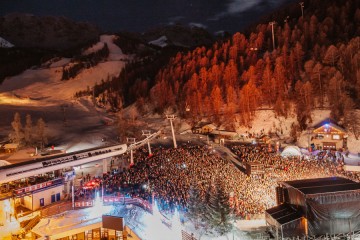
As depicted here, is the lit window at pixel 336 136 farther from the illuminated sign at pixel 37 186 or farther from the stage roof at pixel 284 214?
the illuminated sign at pixel 37 186

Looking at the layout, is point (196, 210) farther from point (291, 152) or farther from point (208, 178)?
point (291, 152)

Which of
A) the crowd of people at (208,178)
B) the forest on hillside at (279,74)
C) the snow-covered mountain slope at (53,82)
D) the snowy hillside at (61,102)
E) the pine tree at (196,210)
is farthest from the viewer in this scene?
the snow-covered mountain slope at (53,82)

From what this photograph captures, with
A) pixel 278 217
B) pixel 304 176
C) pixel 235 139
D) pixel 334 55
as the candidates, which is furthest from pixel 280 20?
pixel 278 217

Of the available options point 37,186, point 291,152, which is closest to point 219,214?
point 37,186

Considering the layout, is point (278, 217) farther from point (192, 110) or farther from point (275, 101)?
point (192, 110)

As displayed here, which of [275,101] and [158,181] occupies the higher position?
[275,101]

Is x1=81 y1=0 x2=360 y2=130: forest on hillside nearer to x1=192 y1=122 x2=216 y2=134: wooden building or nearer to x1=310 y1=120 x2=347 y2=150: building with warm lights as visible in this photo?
x1=192 y1=122 x2=216 y2=134: wooden building

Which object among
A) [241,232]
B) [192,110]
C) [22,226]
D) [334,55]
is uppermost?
[334,55]

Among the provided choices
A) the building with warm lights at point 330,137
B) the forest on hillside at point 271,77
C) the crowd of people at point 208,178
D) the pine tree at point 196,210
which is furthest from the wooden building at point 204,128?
the pine tree at point 196,210
